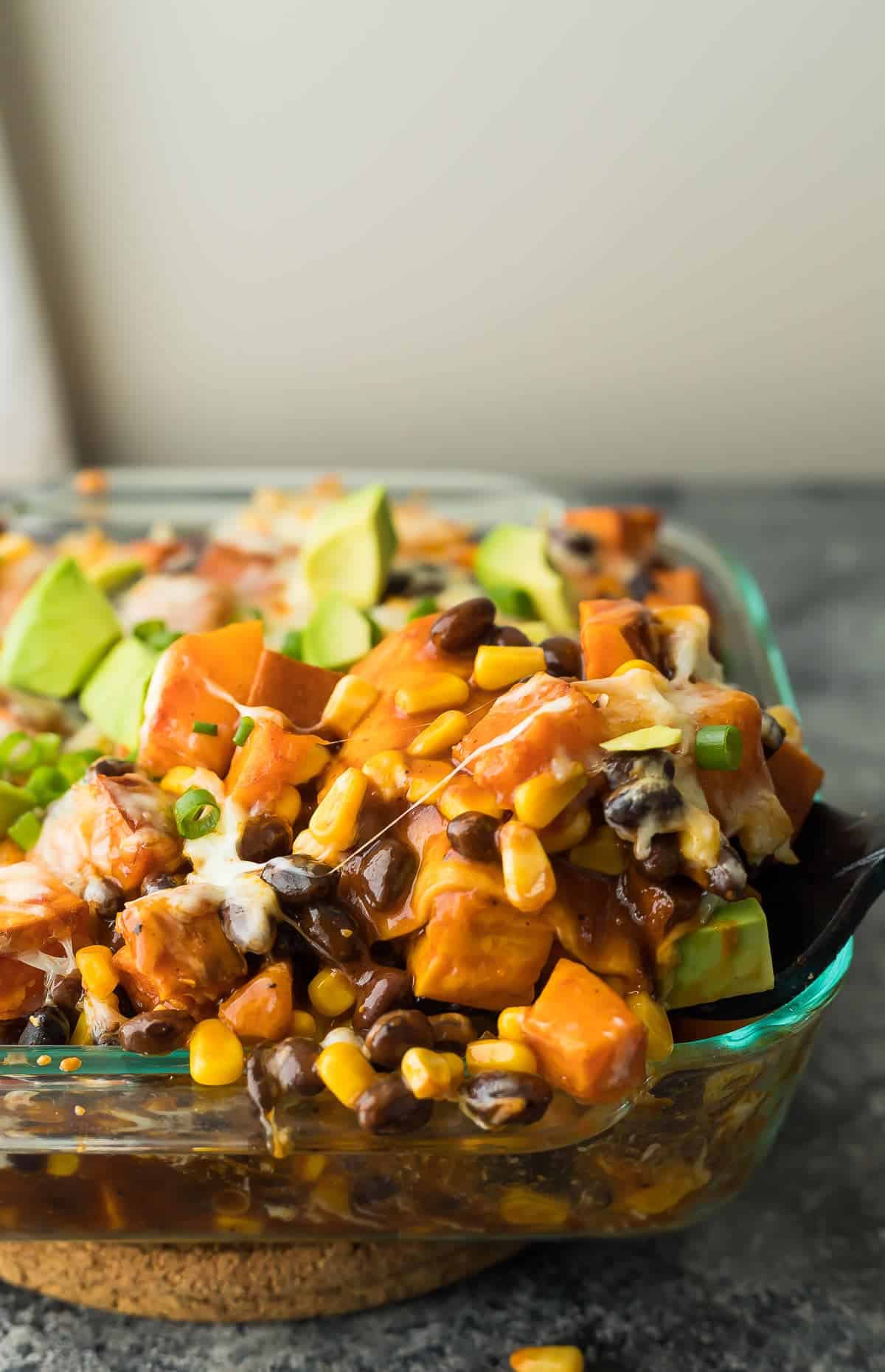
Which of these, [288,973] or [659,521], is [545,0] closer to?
[659,521]

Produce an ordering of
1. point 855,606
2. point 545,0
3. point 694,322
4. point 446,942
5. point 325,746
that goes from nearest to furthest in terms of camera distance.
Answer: point 446,942
point 325,746
point 545,0
point 855,606
point 694,322

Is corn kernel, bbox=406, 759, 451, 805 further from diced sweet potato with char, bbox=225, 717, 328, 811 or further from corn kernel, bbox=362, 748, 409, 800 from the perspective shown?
diced sweet potato with char, bbox=225, 717, 328, 811

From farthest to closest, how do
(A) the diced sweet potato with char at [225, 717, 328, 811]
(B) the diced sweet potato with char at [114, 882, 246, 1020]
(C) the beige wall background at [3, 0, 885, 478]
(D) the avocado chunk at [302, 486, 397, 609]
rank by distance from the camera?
(C) the beige wall background at [3, 0, 885, 478], (D) the avocado chunk at [302, 486, 397, 609], (A) the diced sweet potato with char at [225, 717, 328, 811], (B) the diced sweet potato with char at [114, 882, 246, 1020]

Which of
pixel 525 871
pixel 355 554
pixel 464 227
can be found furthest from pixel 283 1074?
pixel 464 227

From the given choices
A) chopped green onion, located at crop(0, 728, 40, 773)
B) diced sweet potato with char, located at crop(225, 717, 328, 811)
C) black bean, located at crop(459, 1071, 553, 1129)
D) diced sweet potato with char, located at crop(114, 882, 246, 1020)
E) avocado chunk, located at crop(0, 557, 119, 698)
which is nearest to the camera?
black bean, located at crop(459, 1071, 553, 1129)

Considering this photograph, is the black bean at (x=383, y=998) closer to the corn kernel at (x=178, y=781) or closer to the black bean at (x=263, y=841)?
the black bean at (x=263, y=841)

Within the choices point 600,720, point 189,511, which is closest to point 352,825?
point 600,720

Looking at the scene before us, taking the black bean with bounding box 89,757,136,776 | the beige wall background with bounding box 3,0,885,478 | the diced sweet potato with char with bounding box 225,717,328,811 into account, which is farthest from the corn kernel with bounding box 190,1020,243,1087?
the beige wall background with bounding box 3,0,885,478

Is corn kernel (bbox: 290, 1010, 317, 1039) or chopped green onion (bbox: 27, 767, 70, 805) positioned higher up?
chopped green onion (bbox: 27, 767, 70, 805)
